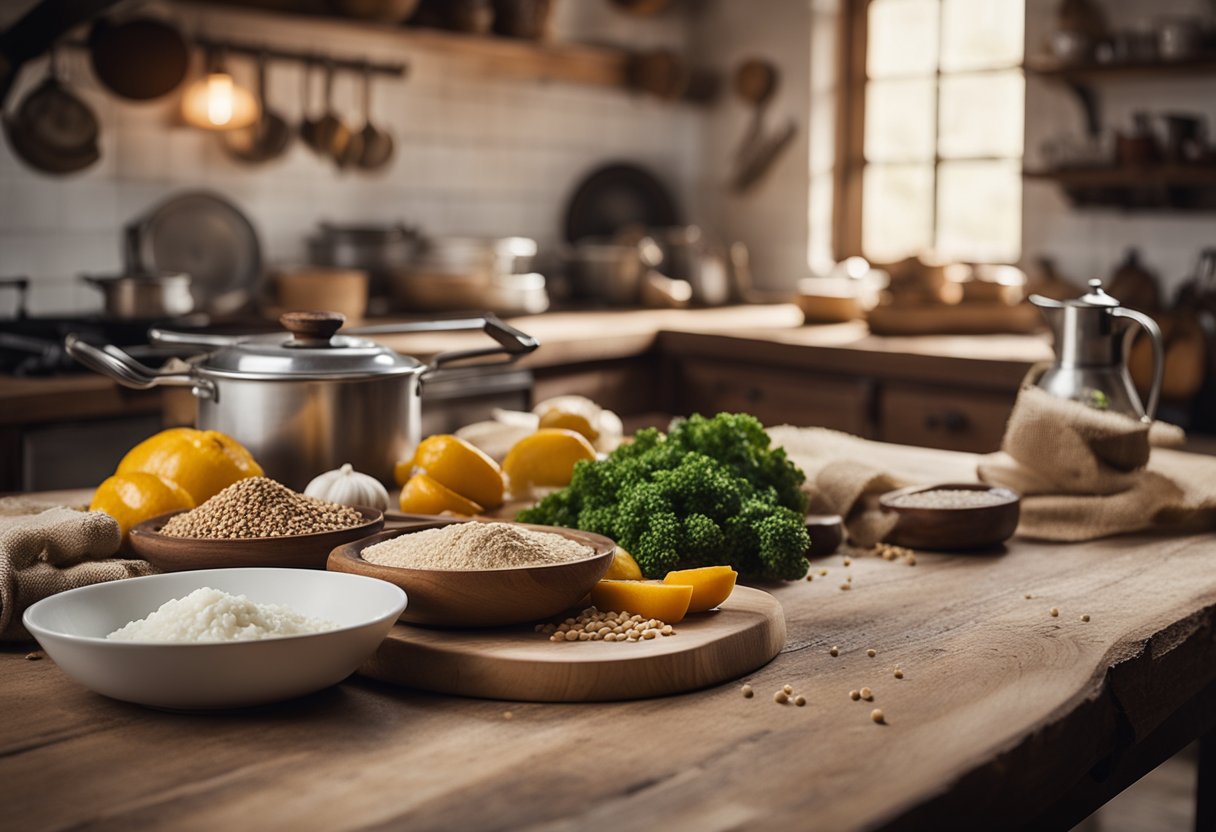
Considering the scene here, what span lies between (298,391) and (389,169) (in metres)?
2.87

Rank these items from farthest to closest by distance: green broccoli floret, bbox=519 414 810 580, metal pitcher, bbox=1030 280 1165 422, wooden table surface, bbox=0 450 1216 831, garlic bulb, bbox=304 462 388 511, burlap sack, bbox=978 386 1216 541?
metal pitcher, bbox=1030 280 1165 422 → burlap sack, bbox=978 386 1216 541 → garlic bulb, bbox=304 462 388 511 → green broccoli floret, bbox=519 414 810 580 → wooden table surface, bbox=0 450 1216 831

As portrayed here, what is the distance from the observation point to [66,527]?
1.28 meters

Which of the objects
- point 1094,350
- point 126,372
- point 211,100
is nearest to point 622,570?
point 126,372

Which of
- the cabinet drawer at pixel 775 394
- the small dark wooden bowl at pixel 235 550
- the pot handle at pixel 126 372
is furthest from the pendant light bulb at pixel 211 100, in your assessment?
the small dark wooden bowl at pixel 235 550

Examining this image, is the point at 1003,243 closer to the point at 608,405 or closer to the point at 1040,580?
the point at 608,405

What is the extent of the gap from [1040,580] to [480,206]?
3.42 metres

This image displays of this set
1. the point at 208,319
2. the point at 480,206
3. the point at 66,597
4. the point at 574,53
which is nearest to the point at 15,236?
the point at 208,319

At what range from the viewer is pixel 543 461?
172 cm

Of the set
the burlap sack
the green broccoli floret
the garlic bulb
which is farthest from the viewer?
the burlap sack

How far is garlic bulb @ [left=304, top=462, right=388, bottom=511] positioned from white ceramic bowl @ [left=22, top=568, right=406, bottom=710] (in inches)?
13.4

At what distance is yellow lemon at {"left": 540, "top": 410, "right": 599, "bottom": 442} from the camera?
1902 mm

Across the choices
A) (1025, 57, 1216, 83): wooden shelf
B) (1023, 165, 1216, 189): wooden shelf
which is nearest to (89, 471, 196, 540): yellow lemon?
(1023, 165, 1216, 189): wooden shelf

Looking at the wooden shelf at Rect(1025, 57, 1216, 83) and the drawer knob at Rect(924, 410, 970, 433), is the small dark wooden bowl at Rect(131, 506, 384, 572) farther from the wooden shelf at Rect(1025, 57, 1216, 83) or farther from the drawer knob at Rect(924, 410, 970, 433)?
the wooden shelf at Rect(1025, 57, 1216, 83)

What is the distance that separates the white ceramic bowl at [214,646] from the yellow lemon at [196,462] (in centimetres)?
35
